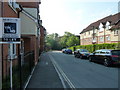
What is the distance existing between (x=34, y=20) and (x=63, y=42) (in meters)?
60.6

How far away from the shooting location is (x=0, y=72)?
20.3ft

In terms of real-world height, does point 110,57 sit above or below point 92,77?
above

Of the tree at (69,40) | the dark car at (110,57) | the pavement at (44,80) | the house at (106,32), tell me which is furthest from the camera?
the tree at (69,40)

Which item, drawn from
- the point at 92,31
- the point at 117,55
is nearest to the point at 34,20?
the point at 117,55

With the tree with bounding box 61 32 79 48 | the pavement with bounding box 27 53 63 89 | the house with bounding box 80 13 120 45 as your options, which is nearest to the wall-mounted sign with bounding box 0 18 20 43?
the pavement with bounding box 27 53 63 89

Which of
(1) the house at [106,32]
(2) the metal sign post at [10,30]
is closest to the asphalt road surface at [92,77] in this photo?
(2) the metal sign post at [10,30]

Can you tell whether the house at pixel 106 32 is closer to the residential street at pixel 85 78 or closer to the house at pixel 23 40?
the residential street at pixel 85 78

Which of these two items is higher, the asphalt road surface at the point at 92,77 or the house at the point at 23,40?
the house at the point at 23,40

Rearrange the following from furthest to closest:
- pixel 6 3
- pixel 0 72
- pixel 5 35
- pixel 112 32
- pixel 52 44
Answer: pixel 52 44, pixel 112 32, pixel 6 3, pixel 0 72, pixel 5 35

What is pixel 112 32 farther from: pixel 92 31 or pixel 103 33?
pixel 92 31

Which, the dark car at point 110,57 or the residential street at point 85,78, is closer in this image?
the residential street at point 85,78

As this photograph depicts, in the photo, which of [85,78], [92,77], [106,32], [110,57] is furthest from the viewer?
[106,32]

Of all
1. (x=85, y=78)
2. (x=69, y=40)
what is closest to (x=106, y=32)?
(x=69, y=40)

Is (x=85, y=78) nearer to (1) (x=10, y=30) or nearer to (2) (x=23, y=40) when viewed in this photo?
(1) (x=10, y=30)
